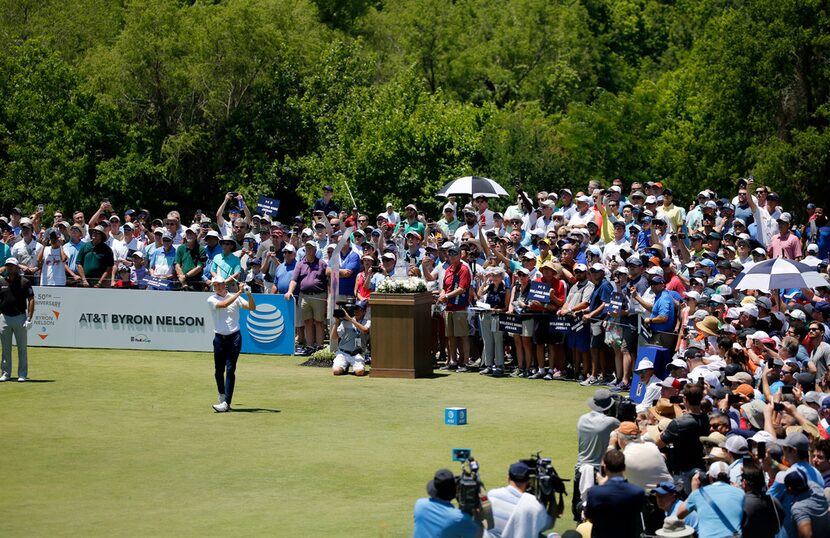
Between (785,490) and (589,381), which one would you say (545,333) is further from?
(785,490)

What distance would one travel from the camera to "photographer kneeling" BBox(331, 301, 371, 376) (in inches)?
936

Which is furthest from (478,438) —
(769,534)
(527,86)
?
(527,86)

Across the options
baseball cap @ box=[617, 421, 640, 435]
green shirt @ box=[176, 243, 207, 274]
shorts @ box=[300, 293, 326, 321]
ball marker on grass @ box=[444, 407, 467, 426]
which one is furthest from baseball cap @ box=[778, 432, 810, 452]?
green shirt @ box=[176, 243, 207, 274]

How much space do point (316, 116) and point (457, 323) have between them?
1170 inches

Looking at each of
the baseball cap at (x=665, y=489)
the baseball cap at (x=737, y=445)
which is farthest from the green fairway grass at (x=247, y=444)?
the baseball cap at (x=665, y=489)

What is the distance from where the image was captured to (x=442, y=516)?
10.3 metres

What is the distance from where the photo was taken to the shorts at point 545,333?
22969 mm

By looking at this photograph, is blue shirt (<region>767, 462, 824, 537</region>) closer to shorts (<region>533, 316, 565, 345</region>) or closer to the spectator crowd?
the spectator crowd

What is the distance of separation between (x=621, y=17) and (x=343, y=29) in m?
17.3

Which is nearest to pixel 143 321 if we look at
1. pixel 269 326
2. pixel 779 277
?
pixel 269 326

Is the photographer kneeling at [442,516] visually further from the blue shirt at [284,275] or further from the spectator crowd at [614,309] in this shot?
the blue shirt at [284,275]

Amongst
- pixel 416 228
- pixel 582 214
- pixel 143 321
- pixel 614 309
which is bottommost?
pixel 143 321

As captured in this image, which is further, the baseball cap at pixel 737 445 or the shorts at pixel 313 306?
the shorts at pixel 313 306

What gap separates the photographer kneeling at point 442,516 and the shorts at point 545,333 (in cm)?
1259
